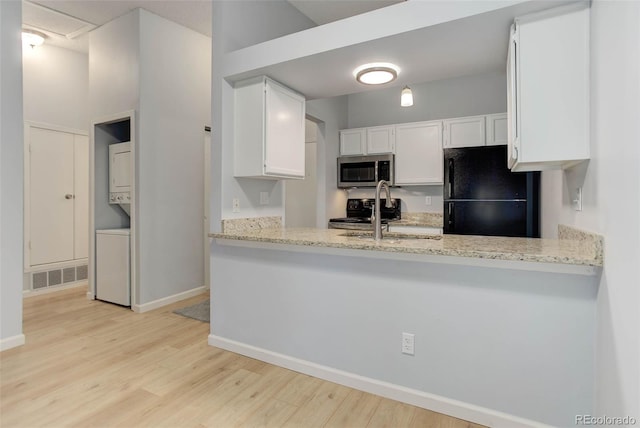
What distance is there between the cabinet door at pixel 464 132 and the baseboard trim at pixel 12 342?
4.53 meters

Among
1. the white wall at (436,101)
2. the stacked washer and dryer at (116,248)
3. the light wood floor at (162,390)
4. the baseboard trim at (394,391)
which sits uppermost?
the white wall at (436,101)

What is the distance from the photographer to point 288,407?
6.21 feet

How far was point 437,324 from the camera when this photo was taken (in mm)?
1844

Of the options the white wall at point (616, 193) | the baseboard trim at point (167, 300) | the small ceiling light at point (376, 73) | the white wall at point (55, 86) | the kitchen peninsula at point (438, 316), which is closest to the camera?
the white wall at point (616, 193)

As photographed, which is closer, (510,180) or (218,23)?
(218,23)

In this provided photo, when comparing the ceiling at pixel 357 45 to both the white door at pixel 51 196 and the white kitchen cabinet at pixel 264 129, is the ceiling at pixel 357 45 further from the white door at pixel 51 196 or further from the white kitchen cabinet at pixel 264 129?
the white door at pixel 51 196

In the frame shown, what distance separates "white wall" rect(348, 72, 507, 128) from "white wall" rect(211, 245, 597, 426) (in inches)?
131

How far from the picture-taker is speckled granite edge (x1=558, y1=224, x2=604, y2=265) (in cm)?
137

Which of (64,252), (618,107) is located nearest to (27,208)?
(64,252)

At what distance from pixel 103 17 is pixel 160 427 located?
402 cm

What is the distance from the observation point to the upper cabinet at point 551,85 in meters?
1.57

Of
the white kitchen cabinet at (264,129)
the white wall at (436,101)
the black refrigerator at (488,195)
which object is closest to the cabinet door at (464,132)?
the black refrigerator at (488,195)

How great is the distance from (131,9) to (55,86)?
71.1 inches

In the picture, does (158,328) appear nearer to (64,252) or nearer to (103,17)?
(64,252)
